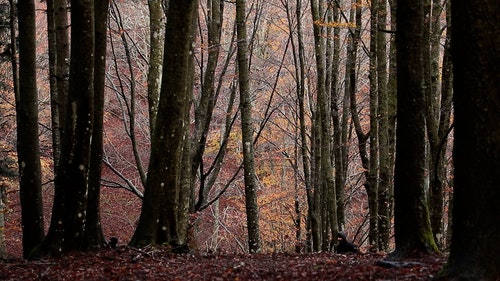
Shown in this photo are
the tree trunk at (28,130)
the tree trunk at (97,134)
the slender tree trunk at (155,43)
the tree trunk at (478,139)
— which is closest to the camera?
the tree trunk at (478,139)

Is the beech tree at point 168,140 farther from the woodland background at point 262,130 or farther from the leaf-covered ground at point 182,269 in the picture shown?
the woodland background at point 262,130

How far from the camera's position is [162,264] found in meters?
7.13

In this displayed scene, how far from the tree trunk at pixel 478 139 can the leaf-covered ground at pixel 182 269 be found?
85cm

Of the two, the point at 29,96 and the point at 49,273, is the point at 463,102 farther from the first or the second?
the point at 29,96

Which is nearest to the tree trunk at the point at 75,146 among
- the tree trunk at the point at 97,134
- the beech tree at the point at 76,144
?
the beech tree at the point at 76,144

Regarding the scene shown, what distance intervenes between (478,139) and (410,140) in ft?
6.15

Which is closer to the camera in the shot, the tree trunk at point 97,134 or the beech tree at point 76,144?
the beech tree at point 76,144

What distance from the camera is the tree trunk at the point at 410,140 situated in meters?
5.84

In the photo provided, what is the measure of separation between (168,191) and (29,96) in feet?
9.39

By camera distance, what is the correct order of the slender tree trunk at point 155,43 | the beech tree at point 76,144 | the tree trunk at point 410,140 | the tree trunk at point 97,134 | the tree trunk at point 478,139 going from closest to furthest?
the tree trunk at point 478,139 → the tree trunk at point 410,140 → the beech tree at point 76,144 → the tree trunk at point 97,134 → the slender tree trunk at point 155,43

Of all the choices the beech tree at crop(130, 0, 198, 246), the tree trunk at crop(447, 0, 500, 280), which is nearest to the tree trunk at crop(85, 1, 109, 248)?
the beech tree at crop(130, 0, 198, 246)

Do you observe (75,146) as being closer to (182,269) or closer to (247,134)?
(182,269)

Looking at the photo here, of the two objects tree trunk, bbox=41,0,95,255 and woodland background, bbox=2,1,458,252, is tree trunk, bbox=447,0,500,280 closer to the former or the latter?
tree trunk, bbox=41,0,95,255

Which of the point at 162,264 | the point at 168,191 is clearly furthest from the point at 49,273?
the point at 168,191
